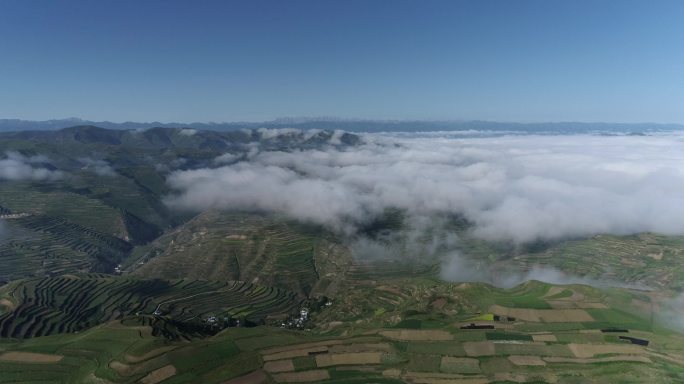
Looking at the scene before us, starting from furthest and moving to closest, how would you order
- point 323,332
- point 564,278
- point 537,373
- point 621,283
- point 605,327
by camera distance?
point 564,278 < point 621,283 < point 323,332 < point 605,327 < point 537,373

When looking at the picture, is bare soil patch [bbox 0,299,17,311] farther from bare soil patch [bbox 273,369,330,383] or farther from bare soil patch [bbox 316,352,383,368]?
bare soil patch [bbox 316,352,383,368]

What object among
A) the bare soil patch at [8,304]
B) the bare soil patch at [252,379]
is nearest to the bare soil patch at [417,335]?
the bare soil patch at [252,379]

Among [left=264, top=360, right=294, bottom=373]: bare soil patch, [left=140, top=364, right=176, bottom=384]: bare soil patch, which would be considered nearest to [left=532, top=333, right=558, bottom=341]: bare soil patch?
[left=264, top=360, right=294, bottom=373]: bare soil patch

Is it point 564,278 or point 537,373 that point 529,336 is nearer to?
point 537,373

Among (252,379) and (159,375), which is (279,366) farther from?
(159,375)

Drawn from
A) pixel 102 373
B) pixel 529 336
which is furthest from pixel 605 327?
pixel 102 373

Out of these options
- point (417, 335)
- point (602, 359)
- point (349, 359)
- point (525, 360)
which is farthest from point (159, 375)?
point (602, 359)

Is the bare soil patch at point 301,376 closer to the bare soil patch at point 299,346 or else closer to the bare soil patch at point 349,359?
the bare soil patch at point 349,359
